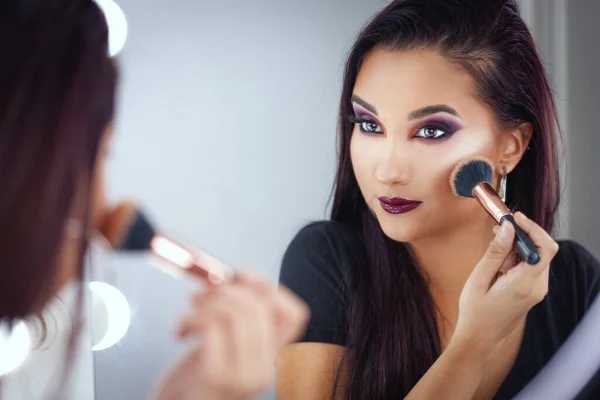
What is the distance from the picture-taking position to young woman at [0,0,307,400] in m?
0.40

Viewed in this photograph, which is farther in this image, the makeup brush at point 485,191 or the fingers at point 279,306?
the makeup brush at point 485,191

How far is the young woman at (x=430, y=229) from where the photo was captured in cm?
61

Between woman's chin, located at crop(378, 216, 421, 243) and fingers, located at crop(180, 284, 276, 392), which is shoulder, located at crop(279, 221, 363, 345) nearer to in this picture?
woman's chin, located at crop(378, 216, 421, 243)

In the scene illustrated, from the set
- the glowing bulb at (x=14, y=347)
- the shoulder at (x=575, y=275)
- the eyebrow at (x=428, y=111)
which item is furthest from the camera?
the shoulder at (x=575, y=275)

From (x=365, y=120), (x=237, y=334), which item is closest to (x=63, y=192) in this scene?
(x=237, y=334)

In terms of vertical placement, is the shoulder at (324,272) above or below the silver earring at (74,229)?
below

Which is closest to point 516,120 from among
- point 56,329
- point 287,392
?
point 287,392

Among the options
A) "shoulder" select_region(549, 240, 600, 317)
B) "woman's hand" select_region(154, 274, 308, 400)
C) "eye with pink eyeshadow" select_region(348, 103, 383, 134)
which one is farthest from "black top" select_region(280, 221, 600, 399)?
"woman's hand" select_region(154, 274, 308, 400)

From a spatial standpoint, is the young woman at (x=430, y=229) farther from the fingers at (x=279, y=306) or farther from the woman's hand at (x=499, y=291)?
the fingers at (x=279, y=306)

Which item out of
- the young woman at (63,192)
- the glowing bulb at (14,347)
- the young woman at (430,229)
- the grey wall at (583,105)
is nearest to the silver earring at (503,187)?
the young woman at (430,229)

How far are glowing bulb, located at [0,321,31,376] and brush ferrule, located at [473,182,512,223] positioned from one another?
0.37 metres

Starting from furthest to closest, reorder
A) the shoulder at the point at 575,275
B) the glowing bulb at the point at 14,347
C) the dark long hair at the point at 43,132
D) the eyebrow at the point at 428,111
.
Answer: the shoulder at the point at 575,275
the eyebrow at the point at 428,111
the glowing bulb at the point at 14,347
the dark long hair at the point at 43,132

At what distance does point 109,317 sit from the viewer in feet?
1.89

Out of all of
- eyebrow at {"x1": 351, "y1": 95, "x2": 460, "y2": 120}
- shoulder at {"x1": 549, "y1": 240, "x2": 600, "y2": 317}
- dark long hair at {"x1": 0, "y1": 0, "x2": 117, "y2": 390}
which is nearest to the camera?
dark long hair at {"x1": 0, "y1": 0, "x2": 117, "y2": 390}
